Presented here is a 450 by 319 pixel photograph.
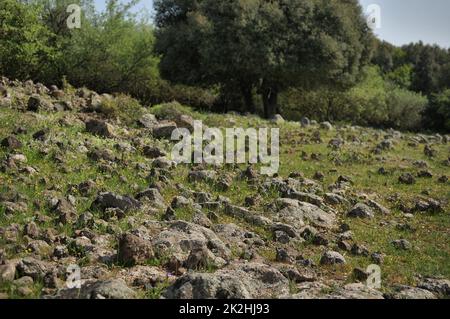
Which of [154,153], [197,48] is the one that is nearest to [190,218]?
[154,153]

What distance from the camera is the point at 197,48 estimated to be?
3572 cm

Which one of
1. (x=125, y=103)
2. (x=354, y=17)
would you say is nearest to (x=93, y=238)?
(x=125, y=103)

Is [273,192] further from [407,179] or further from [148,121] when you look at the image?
[148,121]

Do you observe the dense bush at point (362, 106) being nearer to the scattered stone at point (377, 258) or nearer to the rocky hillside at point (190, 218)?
the rocky hillside at point (190, 218)

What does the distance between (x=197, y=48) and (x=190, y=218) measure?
1038 inches

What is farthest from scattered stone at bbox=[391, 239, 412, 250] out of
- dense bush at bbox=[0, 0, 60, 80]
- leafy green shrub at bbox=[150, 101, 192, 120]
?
dense bush at bbox=[0, 0, 60, 80]

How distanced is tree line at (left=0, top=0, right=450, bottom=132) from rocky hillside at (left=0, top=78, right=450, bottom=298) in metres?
14.3

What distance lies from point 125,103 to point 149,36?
2152cm

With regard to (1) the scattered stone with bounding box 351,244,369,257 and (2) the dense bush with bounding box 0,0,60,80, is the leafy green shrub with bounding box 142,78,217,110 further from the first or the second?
(1) the scattered stone with bounding box 351,244,369,257

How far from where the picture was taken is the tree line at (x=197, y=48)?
108 feet

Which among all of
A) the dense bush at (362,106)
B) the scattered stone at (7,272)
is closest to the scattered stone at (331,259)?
the scattered stone at (7,272)

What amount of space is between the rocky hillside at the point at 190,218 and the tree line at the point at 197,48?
14.3m

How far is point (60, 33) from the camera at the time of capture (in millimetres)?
35750

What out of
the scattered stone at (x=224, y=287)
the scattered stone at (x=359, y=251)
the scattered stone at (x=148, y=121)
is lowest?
the scattered stone at (x=359, y=251)
